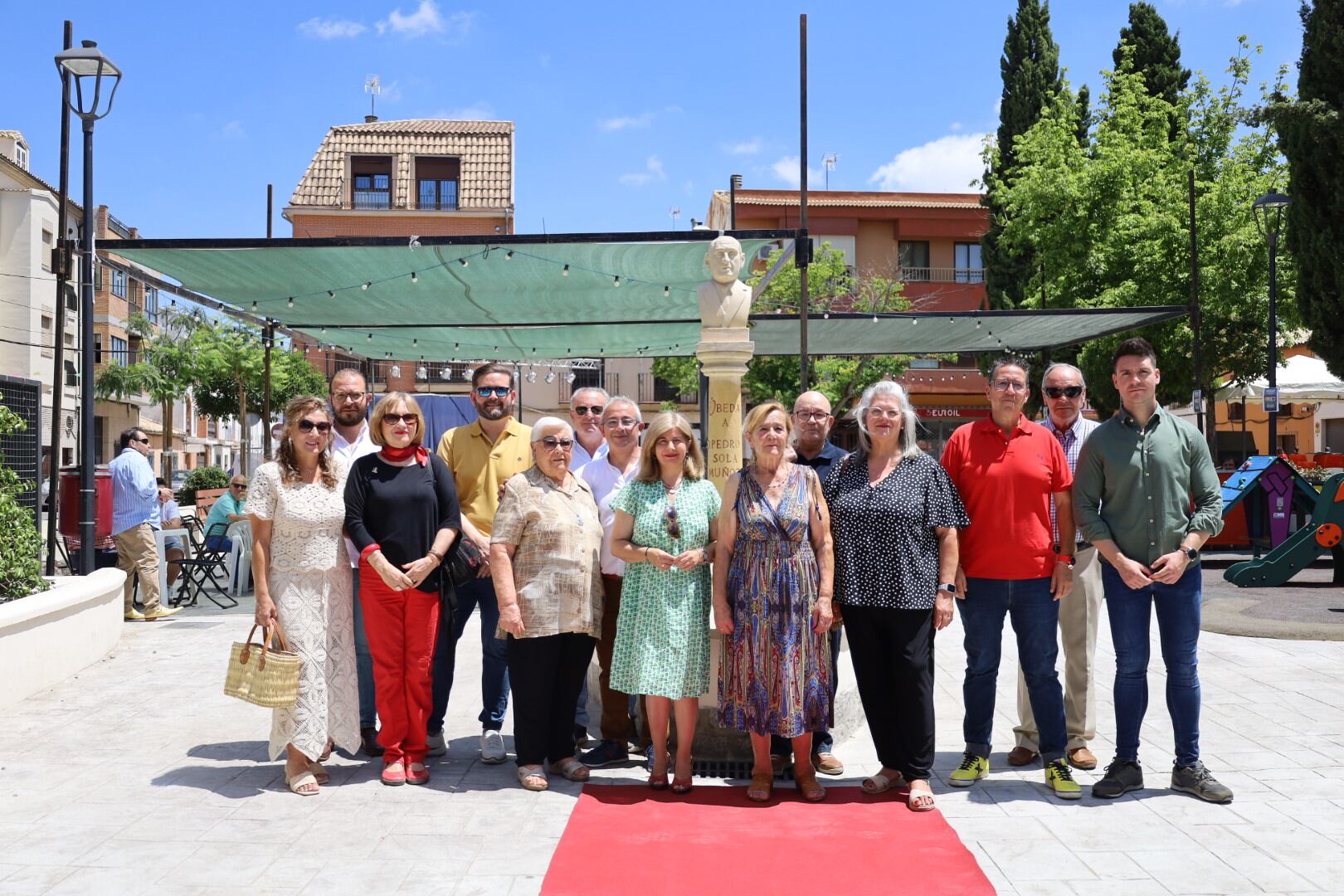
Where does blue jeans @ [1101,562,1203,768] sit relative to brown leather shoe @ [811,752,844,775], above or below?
above

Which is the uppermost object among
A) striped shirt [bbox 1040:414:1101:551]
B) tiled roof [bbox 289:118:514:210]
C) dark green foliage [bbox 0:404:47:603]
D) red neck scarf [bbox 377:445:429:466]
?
tiled roof [bbox 289:118:514:210]

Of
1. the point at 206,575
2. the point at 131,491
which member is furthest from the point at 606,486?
the point at 206,575

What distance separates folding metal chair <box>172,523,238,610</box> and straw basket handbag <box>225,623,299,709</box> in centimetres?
685

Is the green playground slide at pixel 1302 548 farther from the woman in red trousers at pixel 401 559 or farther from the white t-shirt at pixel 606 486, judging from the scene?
the woman in red trousers at pixel 401 559

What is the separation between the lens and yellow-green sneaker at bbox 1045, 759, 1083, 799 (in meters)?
4.65

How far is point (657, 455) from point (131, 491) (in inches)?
273

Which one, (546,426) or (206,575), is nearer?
(546,426)

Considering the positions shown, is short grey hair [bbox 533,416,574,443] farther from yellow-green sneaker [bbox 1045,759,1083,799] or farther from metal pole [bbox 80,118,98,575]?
metal pole [bbox 80,118,98,575]

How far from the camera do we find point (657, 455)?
4.70 m

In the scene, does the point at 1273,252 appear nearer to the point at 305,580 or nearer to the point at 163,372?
the point at 305,580

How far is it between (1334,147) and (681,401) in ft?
95.9

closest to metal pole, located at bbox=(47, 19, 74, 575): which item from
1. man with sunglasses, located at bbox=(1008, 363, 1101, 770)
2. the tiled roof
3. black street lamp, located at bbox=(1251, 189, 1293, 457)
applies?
man with sunglasses, located at bbox=(1008, 363, 1101, 770)

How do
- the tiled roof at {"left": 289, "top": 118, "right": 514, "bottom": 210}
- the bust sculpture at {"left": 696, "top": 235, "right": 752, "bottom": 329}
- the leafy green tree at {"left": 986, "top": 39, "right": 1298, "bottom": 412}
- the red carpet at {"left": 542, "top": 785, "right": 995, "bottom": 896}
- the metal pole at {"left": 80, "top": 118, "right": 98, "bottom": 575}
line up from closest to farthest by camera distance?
the red carpet at {"left": 542, "top": 785, "right": 995, "bottom": 896}, the bust sculpture at {"left": 696, "top": 235, "right": 752, "bottom": 329}, the metal pole at {"left": 80, "top": 118, "right": 98, "bottom": 575}, the leafy green tree at {"left": 986, "top": 39, "right": 1298, "bottom": 412}, the tiled roof at {"left": 289, "top": 118, "right": 514, "bottom": 210}

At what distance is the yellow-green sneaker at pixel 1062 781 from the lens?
4.65 m
